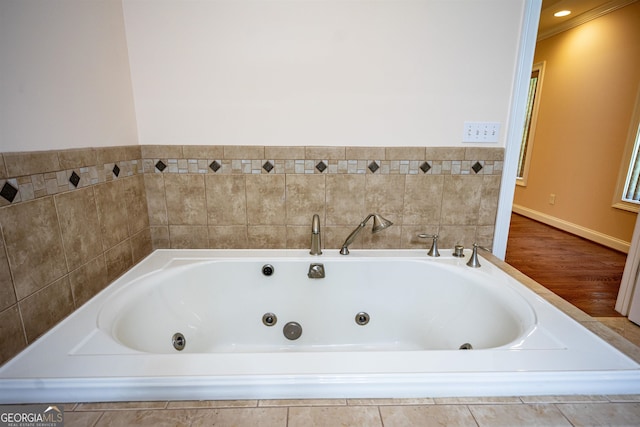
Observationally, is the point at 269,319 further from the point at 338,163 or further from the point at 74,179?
the point at 74,179

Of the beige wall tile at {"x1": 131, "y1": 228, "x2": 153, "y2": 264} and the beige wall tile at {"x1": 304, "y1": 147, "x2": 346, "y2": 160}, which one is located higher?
the beige wall tile at {"x1": 304, "y1": 147, "x2": 346, "y2": 160}

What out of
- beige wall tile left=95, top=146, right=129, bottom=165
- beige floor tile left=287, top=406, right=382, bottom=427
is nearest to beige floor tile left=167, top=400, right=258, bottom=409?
beige floor tile left=287, top=406, right=382, bottom=427

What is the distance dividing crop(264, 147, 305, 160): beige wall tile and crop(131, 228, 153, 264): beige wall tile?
765 millimetres

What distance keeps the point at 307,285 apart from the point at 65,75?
1315 mm

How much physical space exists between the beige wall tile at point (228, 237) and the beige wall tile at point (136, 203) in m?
0.34

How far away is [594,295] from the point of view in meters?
2.16

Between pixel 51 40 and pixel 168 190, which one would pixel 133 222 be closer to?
pixel 168 190

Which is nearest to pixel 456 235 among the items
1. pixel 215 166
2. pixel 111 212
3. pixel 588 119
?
pixel 215 166

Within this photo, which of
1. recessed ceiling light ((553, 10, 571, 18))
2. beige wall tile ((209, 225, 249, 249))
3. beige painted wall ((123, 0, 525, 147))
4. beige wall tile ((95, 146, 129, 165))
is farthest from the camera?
recessed ceiling light ((553, 10, 571, 18))

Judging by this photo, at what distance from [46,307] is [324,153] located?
1.25 meters

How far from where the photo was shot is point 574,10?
3217 millimetres

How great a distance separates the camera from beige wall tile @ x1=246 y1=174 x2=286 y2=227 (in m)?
1.58

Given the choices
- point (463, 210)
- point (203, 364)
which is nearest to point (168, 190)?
point (203, 364)

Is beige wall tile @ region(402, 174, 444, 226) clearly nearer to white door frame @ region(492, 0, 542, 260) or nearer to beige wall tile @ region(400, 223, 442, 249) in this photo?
beige wall tile @ region(400, 223, 442, 249)
